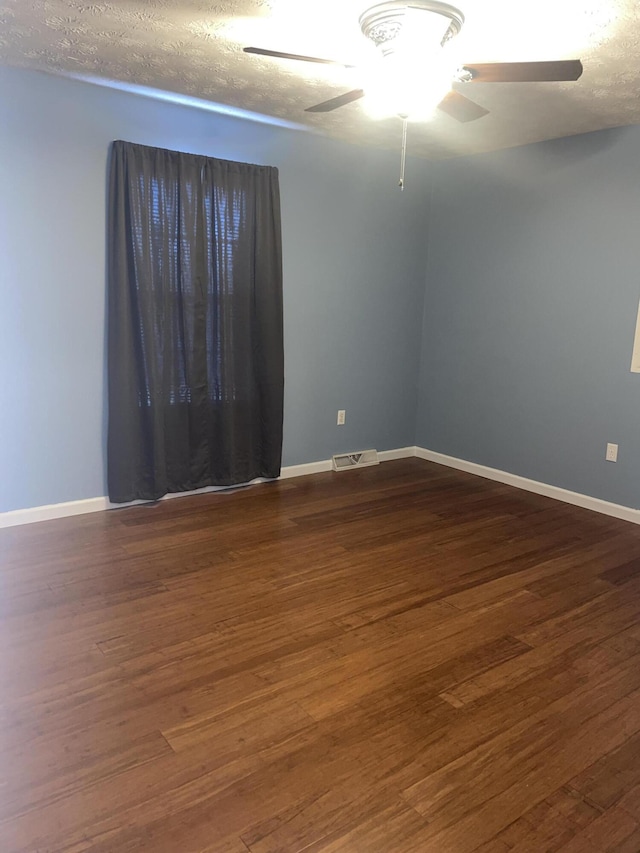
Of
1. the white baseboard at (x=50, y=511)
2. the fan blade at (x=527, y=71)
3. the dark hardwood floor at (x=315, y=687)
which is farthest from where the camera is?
the white baseboard at (x=50, y=511)

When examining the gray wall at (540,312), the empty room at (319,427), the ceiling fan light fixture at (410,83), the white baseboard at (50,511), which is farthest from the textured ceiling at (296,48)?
the white baseboard at (50,511)

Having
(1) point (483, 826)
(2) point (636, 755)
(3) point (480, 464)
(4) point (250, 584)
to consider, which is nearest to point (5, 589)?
(4) point (250, 584)

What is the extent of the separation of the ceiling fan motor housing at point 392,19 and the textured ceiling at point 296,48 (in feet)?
0.20

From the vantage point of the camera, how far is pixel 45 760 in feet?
5.86

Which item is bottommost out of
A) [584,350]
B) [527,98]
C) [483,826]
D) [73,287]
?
[483,826]

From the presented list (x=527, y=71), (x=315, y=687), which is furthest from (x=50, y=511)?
(x=527, y=71)

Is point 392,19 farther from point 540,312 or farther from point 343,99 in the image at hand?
point 540,312

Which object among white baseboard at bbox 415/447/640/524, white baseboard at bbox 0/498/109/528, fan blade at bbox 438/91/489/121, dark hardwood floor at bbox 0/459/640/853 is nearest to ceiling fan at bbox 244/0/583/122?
fan blade at bbox 438/91/489/121

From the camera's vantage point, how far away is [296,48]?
2.74m

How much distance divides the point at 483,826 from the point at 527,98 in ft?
10.6

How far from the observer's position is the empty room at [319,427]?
1806mm

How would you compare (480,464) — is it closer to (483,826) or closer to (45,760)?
(483,826)

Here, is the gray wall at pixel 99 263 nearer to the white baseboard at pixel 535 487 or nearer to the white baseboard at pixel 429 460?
the white baseboard at pixel 429 460

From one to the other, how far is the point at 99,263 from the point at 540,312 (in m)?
2.84
